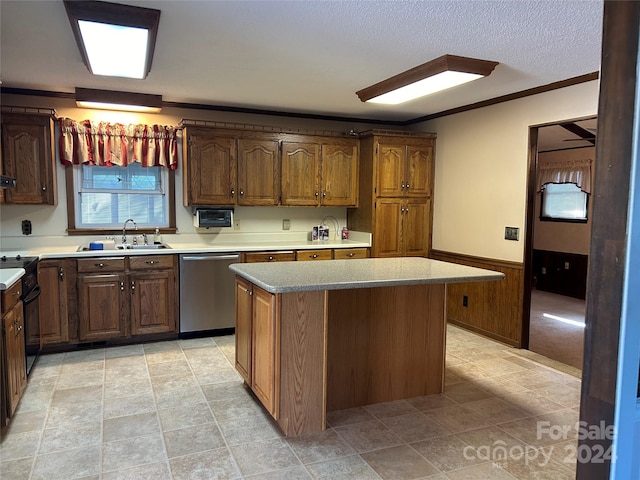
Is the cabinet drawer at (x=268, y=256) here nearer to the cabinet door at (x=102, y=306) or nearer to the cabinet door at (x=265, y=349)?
the cabinet door at (x=102, y=306)

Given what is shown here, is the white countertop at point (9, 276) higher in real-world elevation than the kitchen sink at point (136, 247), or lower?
lower

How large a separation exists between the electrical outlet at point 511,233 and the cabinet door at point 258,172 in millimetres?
2412

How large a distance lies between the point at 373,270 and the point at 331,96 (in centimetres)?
215

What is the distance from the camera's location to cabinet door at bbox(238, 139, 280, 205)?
487cm

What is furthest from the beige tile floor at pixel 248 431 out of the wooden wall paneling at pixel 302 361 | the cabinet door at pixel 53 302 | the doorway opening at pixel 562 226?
the doorway opening at pixel 562 226

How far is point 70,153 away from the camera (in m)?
4.43

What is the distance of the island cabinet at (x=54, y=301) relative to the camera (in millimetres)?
3965

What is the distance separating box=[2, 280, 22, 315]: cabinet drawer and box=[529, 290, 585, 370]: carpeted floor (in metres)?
4.27

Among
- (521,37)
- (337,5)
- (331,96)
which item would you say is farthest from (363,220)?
(337,5)

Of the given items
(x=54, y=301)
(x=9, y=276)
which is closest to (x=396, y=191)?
(x=54, y=301)

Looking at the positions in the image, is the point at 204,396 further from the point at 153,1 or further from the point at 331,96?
the point at 331,96

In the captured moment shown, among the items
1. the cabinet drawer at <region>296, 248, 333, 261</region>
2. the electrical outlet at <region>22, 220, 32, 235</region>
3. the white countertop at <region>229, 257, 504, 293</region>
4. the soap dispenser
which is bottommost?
the cabinet drawer at <region>296, 248, 333, 261</region>

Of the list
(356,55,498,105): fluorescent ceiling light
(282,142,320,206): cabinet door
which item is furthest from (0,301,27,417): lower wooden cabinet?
(356,55,498,105): fluorescent ceiling light

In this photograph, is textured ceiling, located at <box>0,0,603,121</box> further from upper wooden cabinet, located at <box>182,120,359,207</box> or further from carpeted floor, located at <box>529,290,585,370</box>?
carpeted floor, located at <box>529,290,585,370</box>
